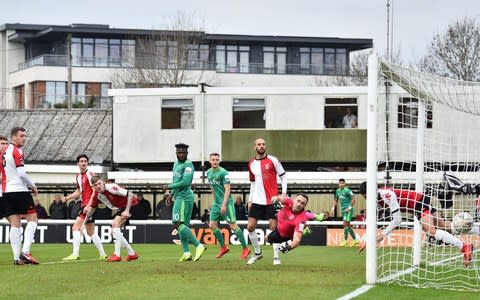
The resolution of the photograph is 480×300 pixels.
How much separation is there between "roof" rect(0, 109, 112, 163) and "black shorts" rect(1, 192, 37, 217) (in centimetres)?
3142

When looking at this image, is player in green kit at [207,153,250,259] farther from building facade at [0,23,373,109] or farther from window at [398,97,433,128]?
building facade at [0,23,373,109]

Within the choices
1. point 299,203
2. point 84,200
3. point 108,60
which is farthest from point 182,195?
point 108,60

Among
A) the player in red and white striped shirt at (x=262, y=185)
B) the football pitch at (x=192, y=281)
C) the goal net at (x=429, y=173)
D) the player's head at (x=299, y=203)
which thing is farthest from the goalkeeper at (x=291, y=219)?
the goal net at (x=429, y=173)

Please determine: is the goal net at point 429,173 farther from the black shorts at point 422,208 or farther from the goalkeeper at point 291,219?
the goalkeeper at point 291,219

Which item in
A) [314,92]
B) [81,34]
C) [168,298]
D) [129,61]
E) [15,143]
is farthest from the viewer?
[81,34]

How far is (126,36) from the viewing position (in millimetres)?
89562

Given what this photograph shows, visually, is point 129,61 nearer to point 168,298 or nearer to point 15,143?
point 15,143

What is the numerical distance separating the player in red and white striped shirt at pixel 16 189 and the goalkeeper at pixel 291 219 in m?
4.44

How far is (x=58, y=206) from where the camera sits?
123ft

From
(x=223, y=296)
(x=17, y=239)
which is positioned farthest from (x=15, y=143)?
(x=223, y=296)

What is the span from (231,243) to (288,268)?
52.7ft

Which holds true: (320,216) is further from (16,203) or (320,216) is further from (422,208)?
(16,203)

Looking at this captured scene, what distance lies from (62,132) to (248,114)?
12.7 metres

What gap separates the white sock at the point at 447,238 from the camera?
18766 millimetres
